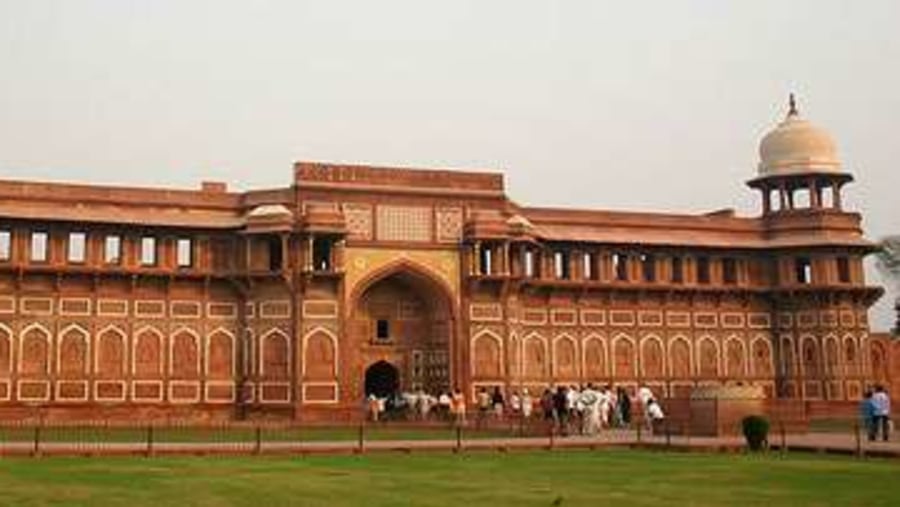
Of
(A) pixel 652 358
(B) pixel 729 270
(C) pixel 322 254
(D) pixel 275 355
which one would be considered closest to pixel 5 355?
(D) pixel 275 355

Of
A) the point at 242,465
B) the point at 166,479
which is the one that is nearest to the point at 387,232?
the point at 242,465

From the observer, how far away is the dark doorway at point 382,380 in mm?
39875

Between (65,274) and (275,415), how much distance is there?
774 cm

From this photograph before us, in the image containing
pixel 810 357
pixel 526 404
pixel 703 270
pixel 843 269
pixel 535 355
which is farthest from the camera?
pixel 703 270

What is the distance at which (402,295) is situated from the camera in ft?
131

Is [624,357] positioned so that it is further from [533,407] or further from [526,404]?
[526,404]

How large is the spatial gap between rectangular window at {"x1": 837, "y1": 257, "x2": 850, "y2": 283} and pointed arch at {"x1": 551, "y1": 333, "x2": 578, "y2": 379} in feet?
33.8

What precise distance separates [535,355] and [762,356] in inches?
365

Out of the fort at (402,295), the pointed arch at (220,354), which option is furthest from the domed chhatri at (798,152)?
the pointed arch at (220,354)

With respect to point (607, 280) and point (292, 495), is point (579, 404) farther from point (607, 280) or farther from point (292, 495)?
point (292, 495)

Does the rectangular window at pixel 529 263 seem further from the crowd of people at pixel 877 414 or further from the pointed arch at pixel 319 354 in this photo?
the crowd of people at pixel 877 414

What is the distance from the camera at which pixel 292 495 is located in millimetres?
13242

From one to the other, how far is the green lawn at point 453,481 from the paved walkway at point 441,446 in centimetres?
125

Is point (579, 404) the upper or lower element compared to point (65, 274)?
lower
